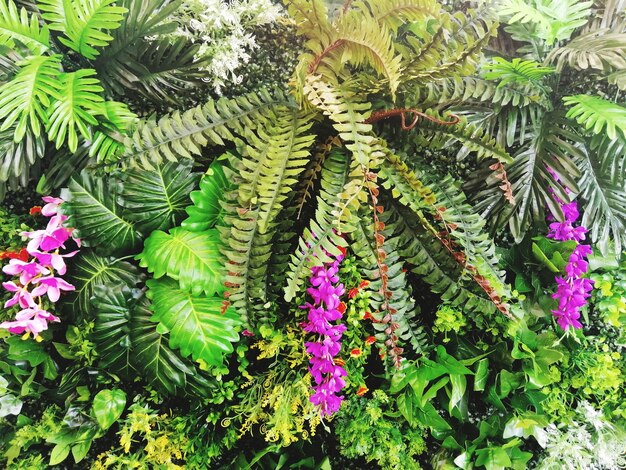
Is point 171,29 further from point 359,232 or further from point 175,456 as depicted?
point 175,456

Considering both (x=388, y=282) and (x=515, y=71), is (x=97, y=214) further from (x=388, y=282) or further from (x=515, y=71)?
(x=515, y=71)

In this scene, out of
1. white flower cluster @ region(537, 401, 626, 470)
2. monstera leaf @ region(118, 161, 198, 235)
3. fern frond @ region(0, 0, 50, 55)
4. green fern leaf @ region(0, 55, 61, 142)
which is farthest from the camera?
white flower cluster @ region(537, 401, 626, 470)

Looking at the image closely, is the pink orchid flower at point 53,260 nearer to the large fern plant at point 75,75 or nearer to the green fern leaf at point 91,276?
the green fern leaf at point 91,276

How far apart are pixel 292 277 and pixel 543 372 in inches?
37.7

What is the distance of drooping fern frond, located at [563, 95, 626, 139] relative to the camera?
1.35 metres

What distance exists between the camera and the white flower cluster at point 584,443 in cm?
164

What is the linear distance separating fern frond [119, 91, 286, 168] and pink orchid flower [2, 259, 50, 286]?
0.45 m

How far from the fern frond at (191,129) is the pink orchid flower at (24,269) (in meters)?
0.45

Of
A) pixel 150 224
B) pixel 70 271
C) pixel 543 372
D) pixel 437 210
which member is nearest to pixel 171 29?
pixel 150 224

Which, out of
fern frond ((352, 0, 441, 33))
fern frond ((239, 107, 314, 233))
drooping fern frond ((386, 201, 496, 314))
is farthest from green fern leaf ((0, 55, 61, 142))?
drooping fern frond ((386, 201, 496, 314))

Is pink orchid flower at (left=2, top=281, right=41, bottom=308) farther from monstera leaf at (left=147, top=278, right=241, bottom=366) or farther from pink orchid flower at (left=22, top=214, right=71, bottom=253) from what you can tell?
monstera leaf at (left=147, top=278, right=241, bottom=366)

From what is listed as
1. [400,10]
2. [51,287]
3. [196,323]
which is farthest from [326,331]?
[400,10]

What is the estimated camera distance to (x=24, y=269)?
139 centimetres

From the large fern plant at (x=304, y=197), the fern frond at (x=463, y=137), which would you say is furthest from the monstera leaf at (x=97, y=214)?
the fern frond at (x=463, y=137)
